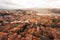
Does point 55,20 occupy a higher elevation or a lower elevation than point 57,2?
lower

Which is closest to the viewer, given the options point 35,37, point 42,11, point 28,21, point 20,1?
point 35,37

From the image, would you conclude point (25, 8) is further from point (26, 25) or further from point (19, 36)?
point (19, 36)

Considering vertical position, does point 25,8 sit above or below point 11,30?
above

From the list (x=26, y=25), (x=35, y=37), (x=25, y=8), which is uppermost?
(x=25, y=8)

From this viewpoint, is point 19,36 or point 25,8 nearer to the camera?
point 19,36

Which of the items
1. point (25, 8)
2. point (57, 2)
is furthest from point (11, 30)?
point (57, 2)

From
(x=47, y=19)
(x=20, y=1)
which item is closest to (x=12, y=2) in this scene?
(x=20, y=1)

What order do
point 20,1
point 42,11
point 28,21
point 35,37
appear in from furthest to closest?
point 20,1, point 42,11, point 28,21, point 35,37

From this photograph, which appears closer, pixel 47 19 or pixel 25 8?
pixel 47 19

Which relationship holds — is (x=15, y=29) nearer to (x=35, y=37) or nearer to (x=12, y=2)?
(x=35, y=37)
